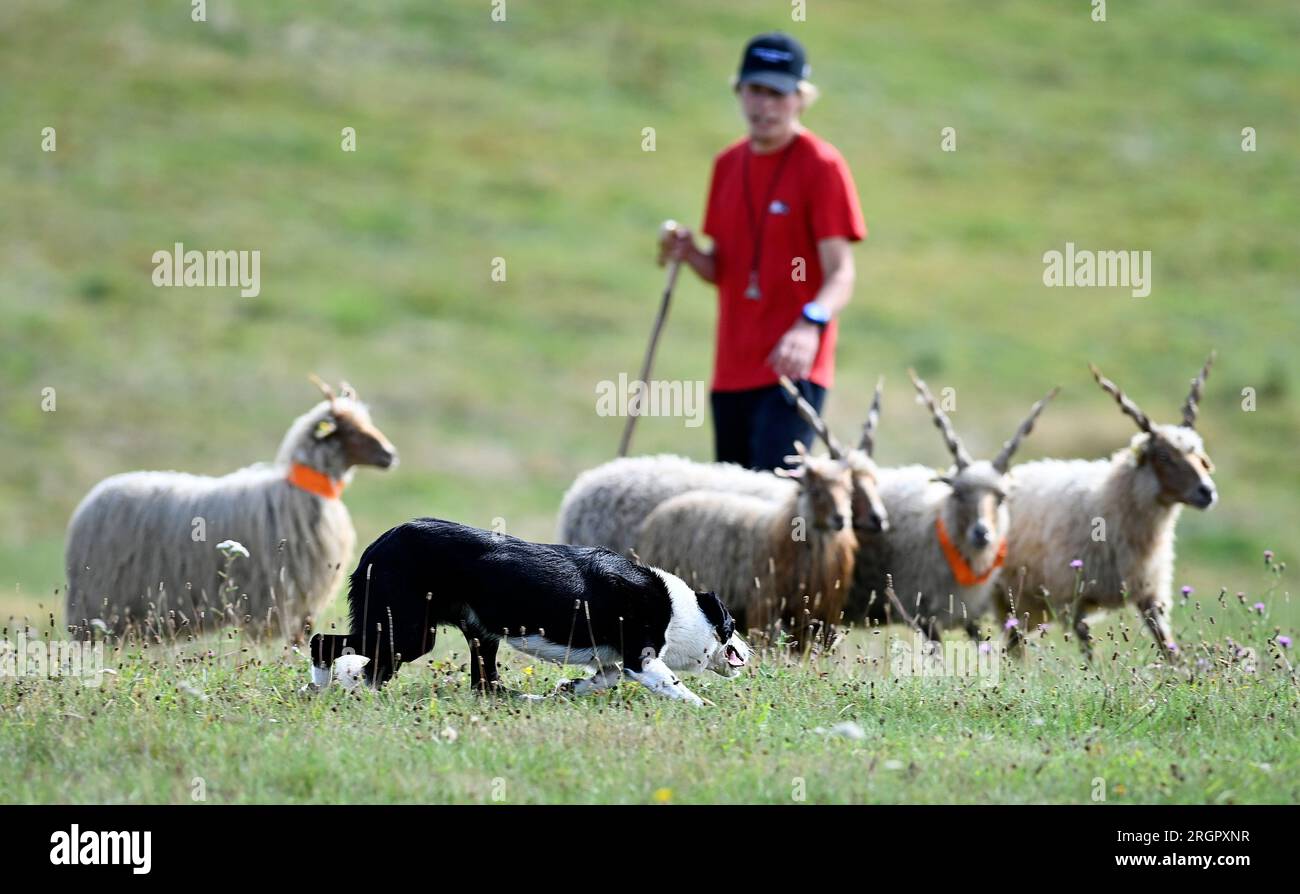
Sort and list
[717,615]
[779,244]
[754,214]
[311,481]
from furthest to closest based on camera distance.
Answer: [311,481] < [754,214] < [779,244] < [717,615]

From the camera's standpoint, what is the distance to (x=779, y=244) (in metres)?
8.34

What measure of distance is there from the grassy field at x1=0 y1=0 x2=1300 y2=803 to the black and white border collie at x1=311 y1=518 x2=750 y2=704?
0.16 metres

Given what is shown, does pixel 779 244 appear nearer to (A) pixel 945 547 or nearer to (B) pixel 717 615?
(A) pixel 945 547

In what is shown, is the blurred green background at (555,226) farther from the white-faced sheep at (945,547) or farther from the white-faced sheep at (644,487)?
the white-faced sheep at (945,547)

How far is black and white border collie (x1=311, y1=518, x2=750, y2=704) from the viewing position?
5410 mm

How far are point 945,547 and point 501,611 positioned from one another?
3645 millimetres

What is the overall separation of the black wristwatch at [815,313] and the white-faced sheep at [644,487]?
2.94 feet

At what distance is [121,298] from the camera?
2572cm

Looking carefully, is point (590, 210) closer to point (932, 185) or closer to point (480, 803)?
point (932, 185)

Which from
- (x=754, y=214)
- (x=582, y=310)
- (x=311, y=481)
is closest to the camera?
(x=754, y=214)

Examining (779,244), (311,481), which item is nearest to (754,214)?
(779,244)

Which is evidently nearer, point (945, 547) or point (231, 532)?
point (945, 547)

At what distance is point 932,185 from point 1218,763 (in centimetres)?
3211

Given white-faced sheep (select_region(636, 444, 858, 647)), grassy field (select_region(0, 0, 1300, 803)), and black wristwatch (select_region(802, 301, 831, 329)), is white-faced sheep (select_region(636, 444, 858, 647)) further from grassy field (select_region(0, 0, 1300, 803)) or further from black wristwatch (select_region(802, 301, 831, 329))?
grassy field (select_region(0, 0, 1300, 803))
